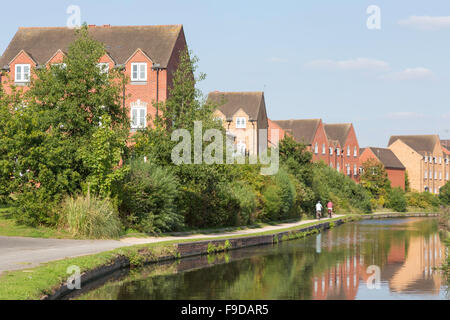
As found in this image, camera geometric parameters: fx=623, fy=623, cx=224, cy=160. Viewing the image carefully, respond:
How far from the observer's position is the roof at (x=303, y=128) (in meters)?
80.2

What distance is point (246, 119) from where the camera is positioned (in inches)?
2525

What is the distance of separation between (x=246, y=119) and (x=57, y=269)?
49.5 metres

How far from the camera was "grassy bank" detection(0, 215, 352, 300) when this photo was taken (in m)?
12.7

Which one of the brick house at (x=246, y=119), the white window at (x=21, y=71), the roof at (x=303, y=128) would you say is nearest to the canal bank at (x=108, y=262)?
the white window at (x=21, y=71)

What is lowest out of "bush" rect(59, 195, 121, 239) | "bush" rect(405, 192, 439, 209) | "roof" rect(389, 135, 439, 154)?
"bush" rect(405, 192, 439, 209)

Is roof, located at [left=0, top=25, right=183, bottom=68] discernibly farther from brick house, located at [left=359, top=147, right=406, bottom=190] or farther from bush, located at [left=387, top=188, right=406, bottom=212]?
brick house, located at [left=359, top=147, right=406, bottom=190]

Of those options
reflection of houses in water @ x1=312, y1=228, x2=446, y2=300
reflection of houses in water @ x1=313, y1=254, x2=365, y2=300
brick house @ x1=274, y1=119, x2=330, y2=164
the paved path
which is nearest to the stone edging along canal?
the paved path

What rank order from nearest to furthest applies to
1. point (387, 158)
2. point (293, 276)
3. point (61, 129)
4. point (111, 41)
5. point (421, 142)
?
point (293, 276) < point (61, 129) < point (111, 41) < point (387, 158) < point (421, 142)

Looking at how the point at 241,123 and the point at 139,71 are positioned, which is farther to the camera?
the point at 241,123

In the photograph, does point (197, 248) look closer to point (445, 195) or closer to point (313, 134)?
point (313, 134)

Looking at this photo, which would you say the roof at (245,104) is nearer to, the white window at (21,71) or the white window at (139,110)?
the white window at (139,110)

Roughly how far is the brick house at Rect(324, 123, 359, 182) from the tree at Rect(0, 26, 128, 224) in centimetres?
6014

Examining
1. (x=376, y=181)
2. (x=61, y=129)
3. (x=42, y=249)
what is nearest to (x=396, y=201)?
(x=376, y=181)
